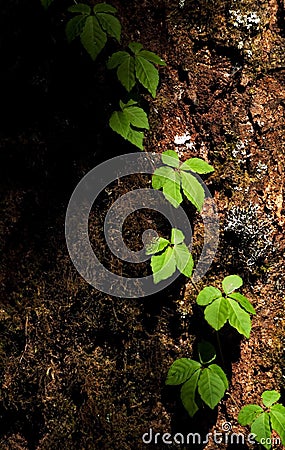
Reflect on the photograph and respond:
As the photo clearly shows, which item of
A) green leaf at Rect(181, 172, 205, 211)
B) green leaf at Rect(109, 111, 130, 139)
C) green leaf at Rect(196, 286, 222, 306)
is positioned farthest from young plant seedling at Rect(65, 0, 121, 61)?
green leaf at Rect(196, 286, 222, 306)

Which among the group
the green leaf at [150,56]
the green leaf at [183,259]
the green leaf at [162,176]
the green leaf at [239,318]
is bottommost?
the green leaf at [239,318]

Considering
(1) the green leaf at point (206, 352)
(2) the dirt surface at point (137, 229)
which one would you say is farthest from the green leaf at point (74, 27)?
(1) the green leaf at point (206, 352)

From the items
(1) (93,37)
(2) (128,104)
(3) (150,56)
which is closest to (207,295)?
(2) (128,104)

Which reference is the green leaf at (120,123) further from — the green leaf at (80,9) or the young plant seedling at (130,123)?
the green leaf at (80,9)

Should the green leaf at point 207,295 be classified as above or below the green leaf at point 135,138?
below

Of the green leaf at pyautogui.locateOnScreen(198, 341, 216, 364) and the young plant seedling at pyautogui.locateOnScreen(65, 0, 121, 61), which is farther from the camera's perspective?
the green leaf at pyautogui.locateOnScreen(198, 341, 216, 364)

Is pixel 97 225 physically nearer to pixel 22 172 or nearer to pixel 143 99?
pixel 22 172

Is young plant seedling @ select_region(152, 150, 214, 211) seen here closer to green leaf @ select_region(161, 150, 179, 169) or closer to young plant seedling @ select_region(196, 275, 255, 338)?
green leaf @ select_region(161, 150, 179, 169)
